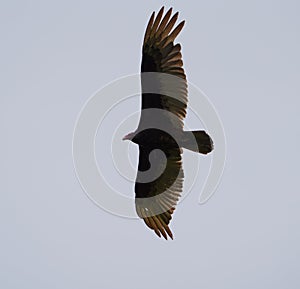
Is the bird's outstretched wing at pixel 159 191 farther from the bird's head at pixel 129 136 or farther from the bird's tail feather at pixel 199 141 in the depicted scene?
the bird's tail feather at pixel 199 141

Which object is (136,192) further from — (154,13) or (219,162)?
(154,13)

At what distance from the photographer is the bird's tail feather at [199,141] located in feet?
62.5

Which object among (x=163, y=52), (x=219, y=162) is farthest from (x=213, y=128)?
(x=163, y=52)

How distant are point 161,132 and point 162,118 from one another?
0.30 meters

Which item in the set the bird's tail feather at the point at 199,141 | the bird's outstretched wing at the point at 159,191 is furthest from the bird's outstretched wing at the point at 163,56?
the bird's outstretched wing at the point at 159,191

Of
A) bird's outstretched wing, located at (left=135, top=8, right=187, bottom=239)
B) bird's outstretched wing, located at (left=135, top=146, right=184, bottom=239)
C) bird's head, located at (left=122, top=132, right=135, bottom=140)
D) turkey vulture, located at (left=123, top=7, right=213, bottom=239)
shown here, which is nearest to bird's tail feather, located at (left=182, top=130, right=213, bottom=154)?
turkey vulture, located at (left=123, top=7, right=213, bottom=239)

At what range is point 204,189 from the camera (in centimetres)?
2014

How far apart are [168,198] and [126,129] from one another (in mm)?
1769

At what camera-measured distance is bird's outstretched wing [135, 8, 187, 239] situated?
18969 millimetres

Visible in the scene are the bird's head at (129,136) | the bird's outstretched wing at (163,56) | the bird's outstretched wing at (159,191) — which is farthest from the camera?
the bird's outstretched wing at (159,191)

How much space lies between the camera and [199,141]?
19.1 metres

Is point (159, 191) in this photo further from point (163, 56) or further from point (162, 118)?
point (163, 56)

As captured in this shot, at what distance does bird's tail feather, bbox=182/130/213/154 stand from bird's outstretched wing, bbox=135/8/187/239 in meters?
0.32

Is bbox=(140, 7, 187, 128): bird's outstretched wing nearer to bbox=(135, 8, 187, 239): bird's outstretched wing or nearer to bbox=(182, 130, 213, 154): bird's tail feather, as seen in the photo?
bbox=(135, 8, 187, 239): bird's outstretched wing
